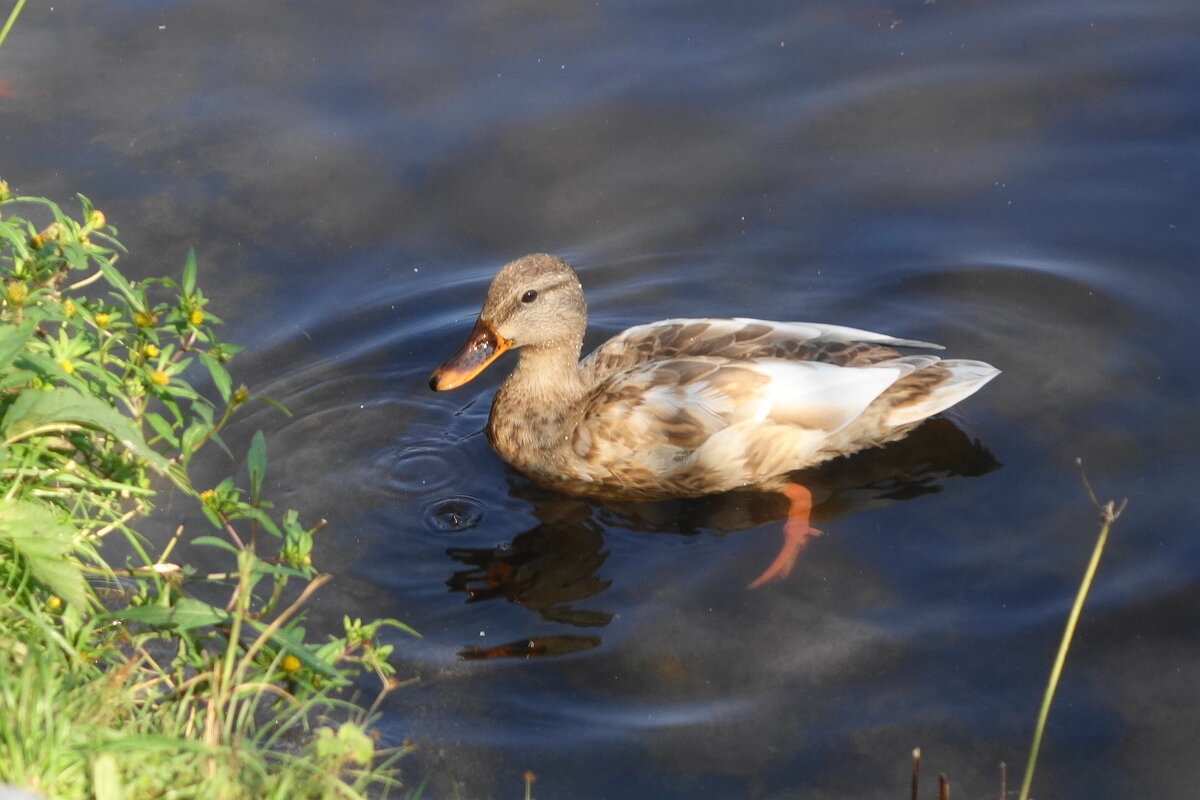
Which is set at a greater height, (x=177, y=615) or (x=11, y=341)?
(x=11, y=341)

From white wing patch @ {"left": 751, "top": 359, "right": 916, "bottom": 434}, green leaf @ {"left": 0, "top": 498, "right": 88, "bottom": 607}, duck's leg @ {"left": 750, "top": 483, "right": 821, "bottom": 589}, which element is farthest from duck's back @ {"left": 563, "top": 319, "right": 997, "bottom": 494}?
green leaf @ {"left": 0, "top": 498, "right": 88, "bottom": 607}

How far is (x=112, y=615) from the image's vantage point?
2.96 m

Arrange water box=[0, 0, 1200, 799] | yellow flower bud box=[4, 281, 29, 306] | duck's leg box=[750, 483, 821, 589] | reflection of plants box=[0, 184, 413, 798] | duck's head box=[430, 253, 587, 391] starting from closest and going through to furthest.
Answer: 1. reflection of plants box=[0, 184, 413, 798]
2. yellow flower bud box=[4, 281, 29, 306]
3. water box=[0, 0, 1200, 799]
4. duck's leg box=[750, 483, 821, 589]
5. duck's head box=[430, 253, 587, 391]

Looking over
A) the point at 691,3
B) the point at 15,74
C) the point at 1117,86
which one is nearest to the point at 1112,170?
the point at 1117,86

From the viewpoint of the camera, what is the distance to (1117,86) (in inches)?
291

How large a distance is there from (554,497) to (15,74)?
426 centimetres

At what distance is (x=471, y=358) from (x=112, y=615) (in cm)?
290

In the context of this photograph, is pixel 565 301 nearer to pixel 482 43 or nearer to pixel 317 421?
pixel 317 421

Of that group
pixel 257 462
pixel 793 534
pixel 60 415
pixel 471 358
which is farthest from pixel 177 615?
pixel 471 358

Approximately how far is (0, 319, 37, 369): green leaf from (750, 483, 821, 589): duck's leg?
2.78 m

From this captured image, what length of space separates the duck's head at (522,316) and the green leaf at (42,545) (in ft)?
8.85

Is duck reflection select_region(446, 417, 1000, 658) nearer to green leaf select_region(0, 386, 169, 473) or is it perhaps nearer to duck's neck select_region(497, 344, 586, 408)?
duck's neck select_region(497, 344, 586, 408)

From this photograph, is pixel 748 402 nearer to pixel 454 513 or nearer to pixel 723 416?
pixel 723 416

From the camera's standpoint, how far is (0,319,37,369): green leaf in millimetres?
2924
